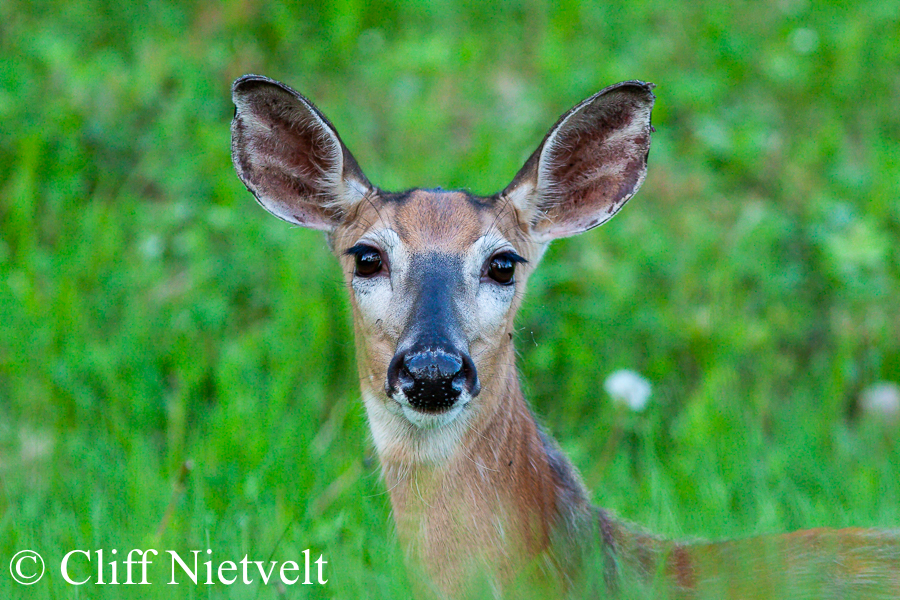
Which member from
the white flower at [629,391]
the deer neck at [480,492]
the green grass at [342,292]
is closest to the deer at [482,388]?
the deer neck at [480,492]

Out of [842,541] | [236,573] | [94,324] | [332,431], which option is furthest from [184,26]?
[842,541]

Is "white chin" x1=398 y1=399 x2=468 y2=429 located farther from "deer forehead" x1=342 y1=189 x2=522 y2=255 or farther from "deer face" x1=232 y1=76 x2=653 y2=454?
"deer forehead" x1=342 y1=189 x2=522 y2=255

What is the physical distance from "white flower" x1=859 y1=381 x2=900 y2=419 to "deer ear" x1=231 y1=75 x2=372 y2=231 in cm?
307

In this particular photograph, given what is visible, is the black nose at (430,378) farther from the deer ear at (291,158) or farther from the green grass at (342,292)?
the deer ear at (291,158)

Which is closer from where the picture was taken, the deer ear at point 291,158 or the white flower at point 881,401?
the deer ear at point 291,158

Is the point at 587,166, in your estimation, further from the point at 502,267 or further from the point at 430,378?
the point at 430,378

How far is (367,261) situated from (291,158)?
589 mm

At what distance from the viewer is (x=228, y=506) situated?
437 centimetres

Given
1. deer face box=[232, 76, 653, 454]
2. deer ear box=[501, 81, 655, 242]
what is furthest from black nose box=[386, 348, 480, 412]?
deer ear box=[501, 81, 655, 242]

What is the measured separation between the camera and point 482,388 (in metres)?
3.49

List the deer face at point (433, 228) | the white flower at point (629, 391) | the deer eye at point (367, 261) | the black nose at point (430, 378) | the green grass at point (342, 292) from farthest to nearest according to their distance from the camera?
the white flower at point (629, 391), the green grass at point (342, 292), the deer eye at point (367, 261), the deer face at point (433, 228), the black nose at point (430, 378)

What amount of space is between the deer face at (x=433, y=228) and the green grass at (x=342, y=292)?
0.64 meters

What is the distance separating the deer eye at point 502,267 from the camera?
3.62 metres

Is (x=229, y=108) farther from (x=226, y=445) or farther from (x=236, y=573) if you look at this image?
(x=236, y=573)
